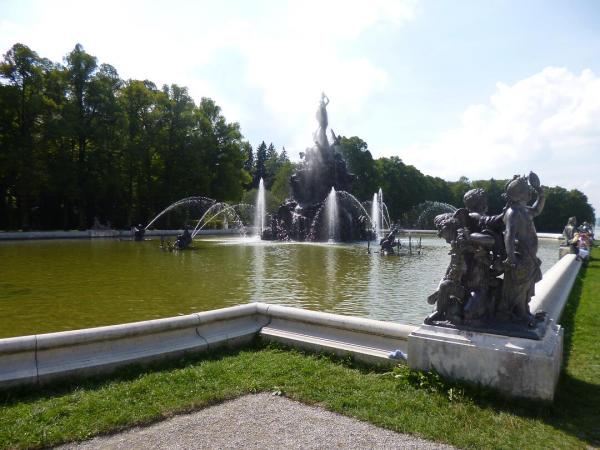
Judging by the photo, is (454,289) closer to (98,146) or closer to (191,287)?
(191,287)

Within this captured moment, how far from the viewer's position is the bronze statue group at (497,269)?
5.30 metres

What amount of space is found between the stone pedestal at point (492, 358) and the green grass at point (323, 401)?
140 millimetres

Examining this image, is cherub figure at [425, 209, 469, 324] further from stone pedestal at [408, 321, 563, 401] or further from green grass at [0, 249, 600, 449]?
green grass at [0, 249, 600, 449]

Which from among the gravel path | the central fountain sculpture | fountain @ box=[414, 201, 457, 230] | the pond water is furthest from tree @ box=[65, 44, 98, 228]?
fountain @ box=[414, 201, 457, 230]

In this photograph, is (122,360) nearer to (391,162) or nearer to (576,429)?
(576,429)

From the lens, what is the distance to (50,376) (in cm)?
515

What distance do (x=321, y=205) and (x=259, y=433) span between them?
3276 cm

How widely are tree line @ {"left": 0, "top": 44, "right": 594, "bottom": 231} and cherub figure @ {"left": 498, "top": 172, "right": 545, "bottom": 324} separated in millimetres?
41667

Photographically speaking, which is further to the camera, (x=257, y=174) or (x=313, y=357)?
(x=257, y=174)

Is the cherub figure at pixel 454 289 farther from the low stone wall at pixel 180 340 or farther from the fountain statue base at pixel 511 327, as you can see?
the low stone wall at pixel 180 340

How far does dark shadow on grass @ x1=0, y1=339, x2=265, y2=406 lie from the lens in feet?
16.0

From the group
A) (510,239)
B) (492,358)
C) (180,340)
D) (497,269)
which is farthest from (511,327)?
(180,340)

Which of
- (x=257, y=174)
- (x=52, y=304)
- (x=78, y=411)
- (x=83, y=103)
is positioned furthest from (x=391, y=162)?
(x=78, y=411)

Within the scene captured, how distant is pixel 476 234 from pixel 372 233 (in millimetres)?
31915
